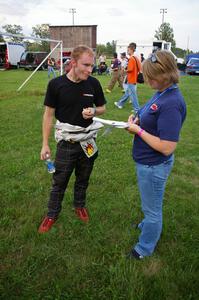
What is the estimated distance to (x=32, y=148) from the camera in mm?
6098

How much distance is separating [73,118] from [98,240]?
1.31 meters

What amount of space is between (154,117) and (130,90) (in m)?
7.40

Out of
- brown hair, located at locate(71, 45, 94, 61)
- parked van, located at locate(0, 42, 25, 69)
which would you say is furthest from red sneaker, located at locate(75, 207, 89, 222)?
parked van, located at locate(0, 42, 25, 69)

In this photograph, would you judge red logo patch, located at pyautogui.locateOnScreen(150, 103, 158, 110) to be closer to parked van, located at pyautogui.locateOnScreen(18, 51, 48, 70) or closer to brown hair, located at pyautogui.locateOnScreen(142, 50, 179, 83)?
brown hair, located at pyautogui.locateOnScreen(142, 50, 179, 83)

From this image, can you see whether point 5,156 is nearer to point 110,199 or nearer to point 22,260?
point 110,199

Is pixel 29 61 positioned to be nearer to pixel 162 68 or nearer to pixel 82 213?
pixel 82 213

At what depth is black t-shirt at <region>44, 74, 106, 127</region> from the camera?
305 centimetres

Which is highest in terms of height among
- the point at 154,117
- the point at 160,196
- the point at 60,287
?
the point at 154,117

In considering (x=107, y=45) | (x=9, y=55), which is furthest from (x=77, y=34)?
(x=107, y=45)

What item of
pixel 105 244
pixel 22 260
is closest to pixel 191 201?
pixel 105 244

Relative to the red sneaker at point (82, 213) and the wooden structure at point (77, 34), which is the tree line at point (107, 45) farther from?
the red sneaker at point (82, 213)

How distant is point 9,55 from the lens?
33.1 m

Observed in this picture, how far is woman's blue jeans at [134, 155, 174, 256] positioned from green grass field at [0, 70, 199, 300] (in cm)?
35

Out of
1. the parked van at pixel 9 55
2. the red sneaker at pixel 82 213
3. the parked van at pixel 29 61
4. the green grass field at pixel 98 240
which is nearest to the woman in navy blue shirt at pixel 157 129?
the green grass field at pixel 98 240
